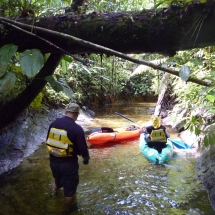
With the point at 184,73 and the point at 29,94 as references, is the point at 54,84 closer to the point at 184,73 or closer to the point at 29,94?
the point at 184,73

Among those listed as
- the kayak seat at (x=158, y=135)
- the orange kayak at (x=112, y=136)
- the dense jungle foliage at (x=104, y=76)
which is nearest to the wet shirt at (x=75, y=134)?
the dense jungle foliage at (x=104, y=76)

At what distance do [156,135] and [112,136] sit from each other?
1.89 metres

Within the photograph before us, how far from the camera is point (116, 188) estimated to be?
4.96 meters

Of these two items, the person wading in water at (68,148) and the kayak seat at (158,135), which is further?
the kayak seat at (158,135)

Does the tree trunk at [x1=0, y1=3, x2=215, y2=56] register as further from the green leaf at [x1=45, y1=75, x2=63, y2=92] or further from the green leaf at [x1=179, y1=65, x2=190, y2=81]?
the green leaf at [x1=179, y1=65, x2=190, y2=81]

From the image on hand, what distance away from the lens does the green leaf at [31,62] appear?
1.67m

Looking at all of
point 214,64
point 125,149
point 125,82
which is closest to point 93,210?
point 125,149

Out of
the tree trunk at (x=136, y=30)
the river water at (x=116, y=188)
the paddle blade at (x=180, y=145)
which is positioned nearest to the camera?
the tree trunk at (x=136, y=30)

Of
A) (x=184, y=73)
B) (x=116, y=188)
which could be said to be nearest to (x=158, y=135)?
(x=116, y=188)

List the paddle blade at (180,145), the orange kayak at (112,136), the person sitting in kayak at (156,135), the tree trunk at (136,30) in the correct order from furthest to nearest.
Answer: the orange kayak at (112,136)
the paddle blade at (180,145)
the person sitting in kayak at (156,135)
the tree trunk at (136,30)

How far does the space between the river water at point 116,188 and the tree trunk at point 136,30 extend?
2.64m

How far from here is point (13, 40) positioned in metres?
2.49

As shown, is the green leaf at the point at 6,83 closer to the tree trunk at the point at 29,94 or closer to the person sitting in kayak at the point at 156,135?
the tree trunk at the point at 29,94

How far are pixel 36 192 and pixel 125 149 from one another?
11.9 feet
